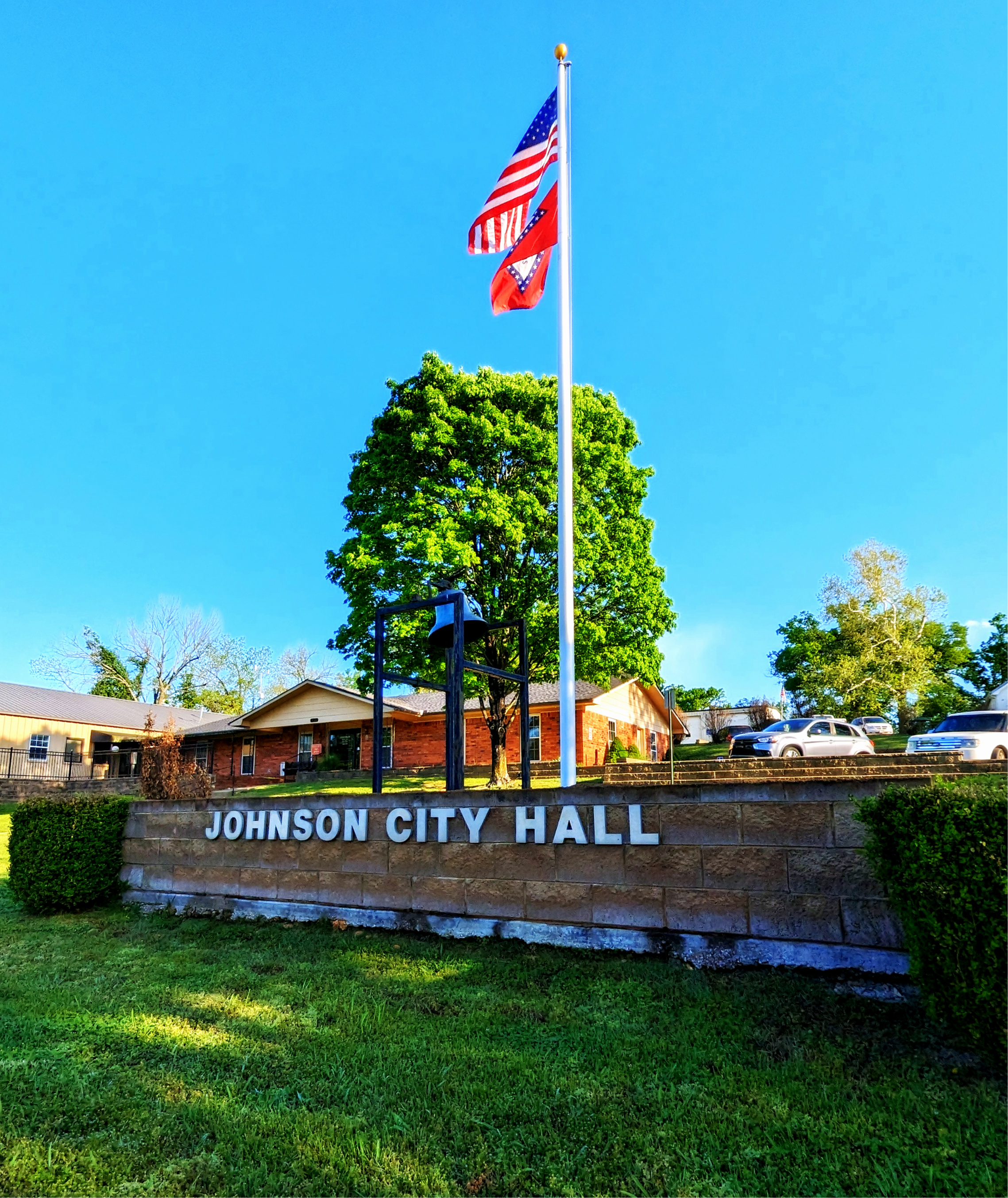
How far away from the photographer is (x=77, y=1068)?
394cm

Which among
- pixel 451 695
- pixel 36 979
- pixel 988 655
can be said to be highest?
pixel 988 655

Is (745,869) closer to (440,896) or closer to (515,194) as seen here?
(440,896)

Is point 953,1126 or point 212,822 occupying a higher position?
point 212,822

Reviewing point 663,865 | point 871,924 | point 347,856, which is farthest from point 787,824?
point 347,856

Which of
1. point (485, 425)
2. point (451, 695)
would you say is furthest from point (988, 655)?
point (451, 695)

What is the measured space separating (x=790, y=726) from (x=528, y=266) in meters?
16.5

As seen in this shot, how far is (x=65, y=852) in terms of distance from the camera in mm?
8359

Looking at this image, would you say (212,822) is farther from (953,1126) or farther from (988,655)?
(988,655)

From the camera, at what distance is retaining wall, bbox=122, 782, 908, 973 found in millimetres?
4871

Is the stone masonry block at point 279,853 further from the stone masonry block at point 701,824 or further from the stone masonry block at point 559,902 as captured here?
the stone masonry block at point 701,824

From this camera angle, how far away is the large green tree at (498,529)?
1828 cm

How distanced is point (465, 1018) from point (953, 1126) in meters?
2.50

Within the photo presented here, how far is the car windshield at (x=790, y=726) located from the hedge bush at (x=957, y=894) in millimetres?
19329

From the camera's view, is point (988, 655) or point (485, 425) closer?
point (485, 425)
